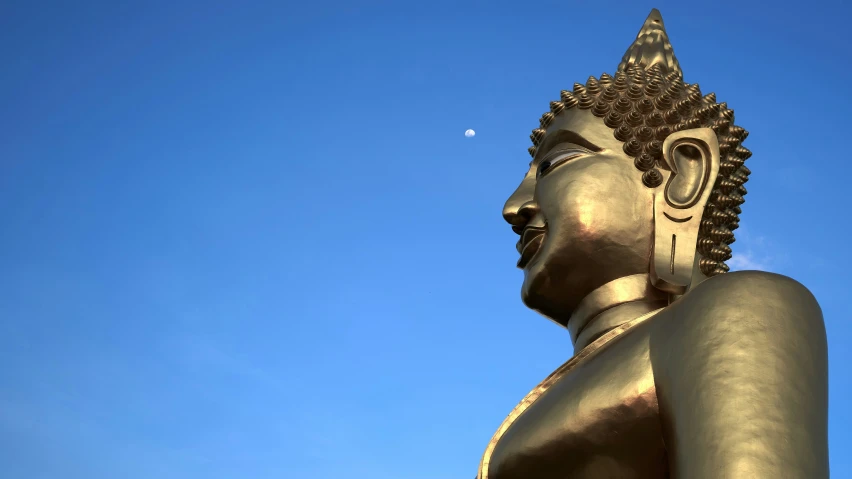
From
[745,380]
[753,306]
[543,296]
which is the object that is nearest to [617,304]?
[543,296]

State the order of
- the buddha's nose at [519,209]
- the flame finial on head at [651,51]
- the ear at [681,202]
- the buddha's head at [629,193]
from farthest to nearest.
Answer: the flame finial on head at [651,51] < the buddha's nose at [519,209] < the buddha's head at [629,193] < the ear at [681,202]

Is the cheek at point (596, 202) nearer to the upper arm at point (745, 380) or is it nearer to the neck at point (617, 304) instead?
the neck at point (617, 304)

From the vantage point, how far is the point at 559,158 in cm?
595

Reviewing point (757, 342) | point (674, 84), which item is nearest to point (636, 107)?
point (674, 84)

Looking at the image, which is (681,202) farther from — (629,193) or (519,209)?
(519,209)

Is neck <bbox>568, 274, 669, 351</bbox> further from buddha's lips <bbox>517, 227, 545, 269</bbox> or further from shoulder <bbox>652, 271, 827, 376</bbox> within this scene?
shoulder <bbox>652, 271, 827, 376</bbox>

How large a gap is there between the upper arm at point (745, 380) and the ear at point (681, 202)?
0.75 meters

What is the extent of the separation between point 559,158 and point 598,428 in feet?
6.15

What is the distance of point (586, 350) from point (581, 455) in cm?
72

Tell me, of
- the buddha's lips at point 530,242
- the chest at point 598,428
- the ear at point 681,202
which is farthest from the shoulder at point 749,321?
the buddha's lips at point 530,242

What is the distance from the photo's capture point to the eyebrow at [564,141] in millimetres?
5945

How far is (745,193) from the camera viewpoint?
6074 millimetres

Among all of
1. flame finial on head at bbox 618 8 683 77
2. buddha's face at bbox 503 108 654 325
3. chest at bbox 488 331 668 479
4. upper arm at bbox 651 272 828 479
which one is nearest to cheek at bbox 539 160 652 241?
buddha's face at bbox 503 108 654 325

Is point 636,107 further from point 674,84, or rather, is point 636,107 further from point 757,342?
point 757,342
